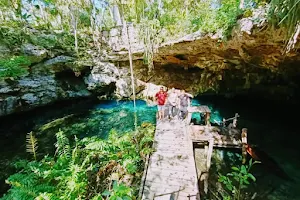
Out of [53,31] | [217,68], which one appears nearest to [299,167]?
[217,68]

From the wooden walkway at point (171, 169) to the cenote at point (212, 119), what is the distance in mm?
1830

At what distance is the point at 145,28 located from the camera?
517 inches

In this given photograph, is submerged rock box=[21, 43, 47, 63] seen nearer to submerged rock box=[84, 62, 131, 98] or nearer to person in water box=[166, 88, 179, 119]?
→ submerged rock box=[84, 62, 131, 98]

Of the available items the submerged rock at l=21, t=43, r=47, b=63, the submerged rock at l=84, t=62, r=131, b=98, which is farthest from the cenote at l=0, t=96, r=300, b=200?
the submerged rock at l=21, t=43, r=47, b=63

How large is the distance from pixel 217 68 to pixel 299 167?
9.88m

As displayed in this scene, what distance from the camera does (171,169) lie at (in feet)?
18.1

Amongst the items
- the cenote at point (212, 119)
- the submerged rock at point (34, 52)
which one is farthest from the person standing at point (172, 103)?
the submerged rock at point (34, 52)

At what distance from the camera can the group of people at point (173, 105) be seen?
8.46m

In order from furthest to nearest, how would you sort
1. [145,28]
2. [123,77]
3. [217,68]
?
[123,77]
[217,68]
[145,28]

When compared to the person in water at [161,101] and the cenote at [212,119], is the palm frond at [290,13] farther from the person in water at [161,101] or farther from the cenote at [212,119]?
the cenote at [212,119]

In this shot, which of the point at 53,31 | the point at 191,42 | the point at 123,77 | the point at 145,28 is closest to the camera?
the point at 191,42

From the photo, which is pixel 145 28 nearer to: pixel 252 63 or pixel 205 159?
pixel 252 63

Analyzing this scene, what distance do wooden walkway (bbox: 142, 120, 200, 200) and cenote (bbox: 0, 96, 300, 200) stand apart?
1.83 m

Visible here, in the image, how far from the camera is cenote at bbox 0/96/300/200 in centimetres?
731
